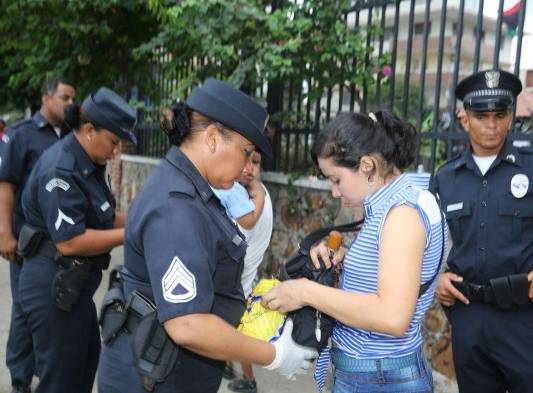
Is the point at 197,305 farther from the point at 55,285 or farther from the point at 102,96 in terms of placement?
the point at 102,96

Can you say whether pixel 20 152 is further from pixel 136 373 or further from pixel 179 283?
pixel 179 283

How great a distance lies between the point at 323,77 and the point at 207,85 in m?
2.89

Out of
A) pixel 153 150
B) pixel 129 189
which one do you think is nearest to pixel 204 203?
pixel 153 150

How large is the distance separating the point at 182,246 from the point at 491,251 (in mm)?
1728

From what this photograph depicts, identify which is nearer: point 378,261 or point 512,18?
point 378,261

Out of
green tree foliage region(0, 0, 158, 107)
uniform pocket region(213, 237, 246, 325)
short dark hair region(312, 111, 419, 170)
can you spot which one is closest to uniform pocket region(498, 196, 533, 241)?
short dark hair region(312, 111, 419, 170)

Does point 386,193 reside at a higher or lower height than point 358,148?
lower

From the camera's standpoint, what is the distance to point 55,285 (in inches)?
106

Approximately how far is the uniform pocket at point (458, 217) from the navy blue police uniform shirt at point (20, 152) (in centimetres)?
263

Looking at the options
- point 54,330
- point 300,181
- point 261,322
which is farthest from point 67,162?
point 300,181

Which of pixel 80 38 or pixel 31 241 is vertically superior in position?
pixel 80 38

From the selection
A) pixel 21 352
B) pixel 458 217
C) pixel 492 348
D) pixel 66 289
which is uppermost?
pixel 458 217

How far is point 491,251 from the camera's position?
2.59 meters

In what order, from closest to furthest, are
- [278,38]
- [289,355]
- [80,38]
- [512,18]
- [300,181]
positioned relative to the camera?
[289,355] < [512,18] < [278,38] < [300,181] < [80,38]
